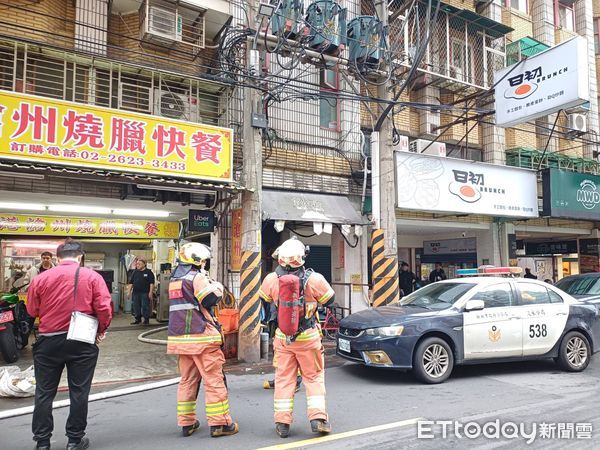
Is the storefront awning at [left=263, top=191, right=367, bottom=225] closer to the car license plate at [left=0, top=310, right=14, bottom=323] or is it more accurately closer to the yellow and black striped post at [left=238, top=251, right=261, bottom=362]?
the yellow and black striped post at [left=238, top=251, right=261, bottom=362]

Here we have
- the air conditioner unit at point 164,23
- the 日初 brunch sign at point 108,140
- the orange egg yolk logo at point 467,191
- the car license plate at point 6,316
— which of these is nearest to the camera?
the 日初 brunch sign at point 108,140

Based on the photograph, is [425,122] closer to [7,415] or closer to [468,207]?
[468,207]

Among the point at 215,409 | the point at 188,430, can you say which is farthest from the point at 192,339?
the point at 188,430

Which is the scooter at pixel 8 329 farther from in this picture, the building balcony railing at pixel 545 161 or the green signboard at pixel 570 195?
the building balcony railing at pixel 545 161

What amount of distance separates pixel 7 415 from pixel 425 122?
12.4m

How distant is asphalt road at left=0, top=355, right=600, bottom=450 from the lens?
4402 millimetres

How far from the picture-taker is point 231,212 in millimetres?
9617

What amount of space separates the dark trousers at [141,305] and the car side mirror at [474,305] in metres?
8.20

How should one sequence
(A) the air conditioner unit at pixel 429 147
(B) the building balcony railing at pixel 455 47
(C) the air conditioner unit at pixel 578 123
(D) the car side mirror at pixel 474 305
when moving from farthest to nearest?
(C) the air conditioner unit at pixel 578 123 < (B) the building balcony railing at pixel 455 47 < (A) the air conditioner unit at pixel 429 147 < (D) the car side mirror at pixel 474 305

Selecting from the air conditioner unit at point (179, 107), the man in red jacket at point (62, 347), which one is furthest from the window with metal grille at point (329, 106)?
the man in red jacket at point (62, 347)

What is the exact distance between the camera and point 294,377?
4.55m

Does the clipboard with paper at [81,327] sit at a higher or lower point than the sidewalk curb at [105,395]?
higher

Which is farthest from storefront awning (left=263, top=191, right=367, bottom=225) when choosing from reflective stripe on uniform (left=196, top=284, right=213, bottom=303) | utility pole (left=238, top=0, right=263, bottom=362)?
reflective stripe on uniform (left=196, top=284, right=213, bottom=303)

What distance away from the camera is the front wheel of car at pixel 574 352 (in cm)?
738
